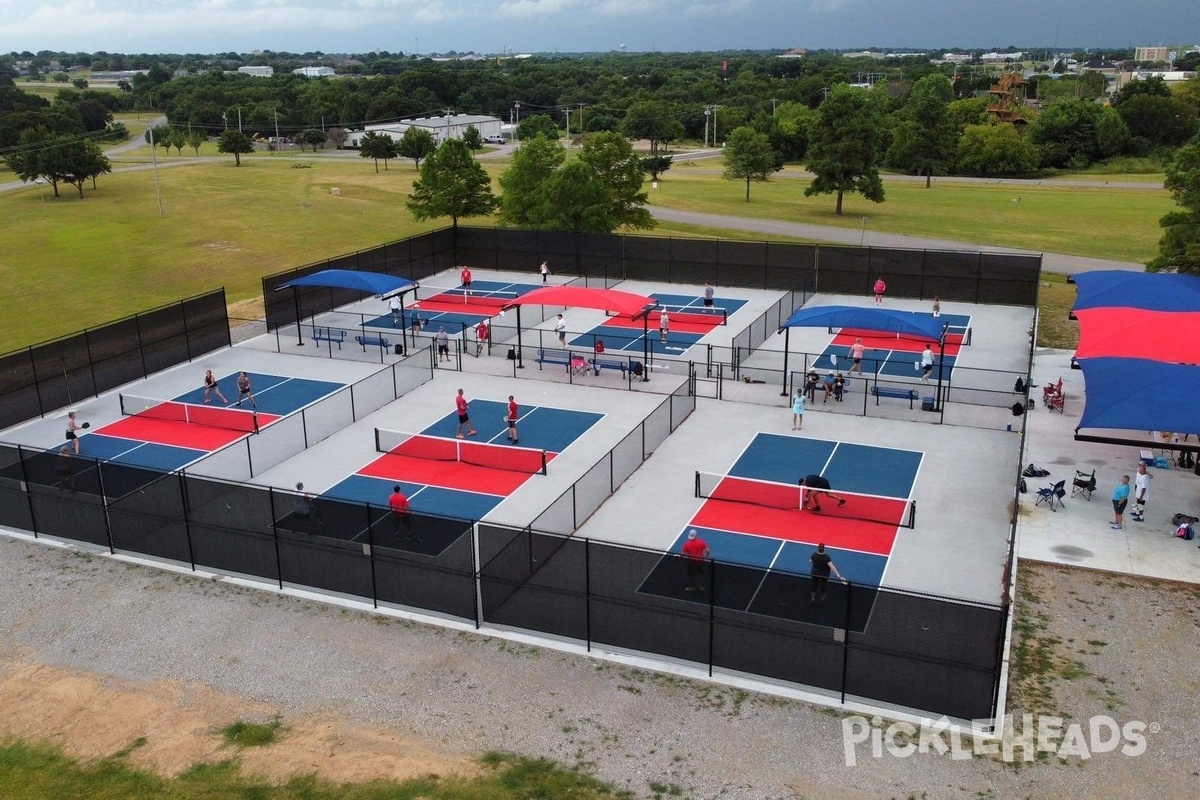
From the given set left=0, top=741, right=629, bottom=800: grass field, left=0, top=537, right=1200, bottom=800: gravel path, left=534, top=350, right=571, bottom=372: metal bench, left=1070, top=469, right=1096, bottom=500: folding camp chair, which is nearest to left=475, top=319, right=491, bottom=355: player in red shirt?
left=534, top=350, right=571, bottom=372: metal bench

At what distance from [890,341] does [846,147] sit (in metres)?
37.3

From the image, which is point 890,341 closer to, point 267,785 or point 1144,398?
point 1144,398

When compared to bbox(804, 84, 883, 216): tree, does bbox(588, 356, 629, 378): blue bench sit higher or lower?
lower

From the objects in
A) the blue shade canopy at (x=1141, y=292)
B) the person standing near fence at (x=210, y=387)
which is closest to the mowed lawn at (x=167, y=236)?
the person standing near fence at (x=210, y=387)

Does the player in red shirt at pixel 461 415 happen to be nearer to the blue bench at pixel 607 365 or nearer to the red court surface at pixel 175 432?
the red court surface at pixel 175 432

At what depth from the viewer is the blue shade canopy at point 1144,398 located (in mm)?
22297

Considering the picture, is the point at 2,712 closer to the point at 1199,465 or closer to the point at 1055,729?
the point at 1055,729

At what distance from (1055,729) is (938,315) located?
29.8m

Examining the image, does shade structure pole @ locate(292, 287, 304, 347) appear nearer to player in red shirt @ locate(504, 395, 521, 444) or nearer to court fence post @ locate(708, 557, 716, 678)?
player in red shirt @ locate(504, 395, 521, 444)

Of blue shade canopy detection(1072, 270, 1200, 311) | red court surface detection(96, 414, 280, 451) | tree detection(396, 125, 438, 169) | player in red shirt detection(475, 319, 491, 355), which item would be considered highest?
tree detection(396, 125, 438, 169)

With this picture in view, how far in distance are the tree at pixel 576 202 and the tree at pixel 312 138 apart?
9676 cm

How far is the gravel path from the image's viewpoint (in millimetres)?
13945

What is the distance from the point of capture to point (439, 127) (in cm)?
14038
